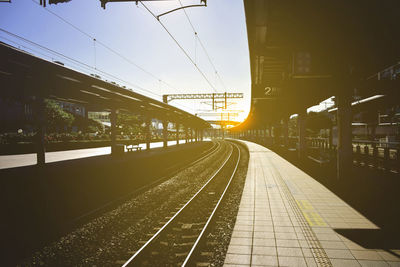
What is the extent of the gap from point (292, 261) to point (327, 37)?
7.74m

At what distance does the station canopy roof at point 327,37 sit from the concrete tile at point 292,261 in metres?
6.10

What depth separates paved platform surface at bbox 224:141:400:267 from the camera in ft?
14.6

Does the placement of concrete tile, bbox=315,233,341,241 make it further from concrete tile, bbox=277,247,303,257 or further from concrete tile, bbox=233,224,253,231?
concrete tile, bbox=233,224,253,231

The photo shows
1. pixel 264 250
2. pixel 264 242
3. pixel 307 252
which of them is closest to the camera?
pixel 307 252

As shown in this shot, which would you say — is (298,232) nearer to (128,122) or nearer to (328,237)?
(328,237)

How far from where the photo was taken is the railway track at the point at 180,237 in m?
4.57

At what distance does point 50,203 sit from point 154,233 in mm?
4957

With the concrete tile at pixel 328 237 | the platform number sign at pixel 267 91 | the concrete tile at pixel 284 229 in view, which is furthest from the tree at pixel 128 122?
the concrete tile at pixel 328 237

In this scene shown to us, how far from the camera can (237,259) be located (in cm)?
452

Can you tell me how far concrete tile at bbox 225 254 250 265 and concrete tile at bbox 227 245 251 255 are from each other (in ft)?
0.38

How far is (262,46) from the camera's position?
10.3 metres

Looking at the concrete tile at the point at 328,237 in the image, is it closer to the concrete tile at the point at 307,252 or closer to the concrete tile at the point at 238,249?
the concrete tile at the point at 307,252

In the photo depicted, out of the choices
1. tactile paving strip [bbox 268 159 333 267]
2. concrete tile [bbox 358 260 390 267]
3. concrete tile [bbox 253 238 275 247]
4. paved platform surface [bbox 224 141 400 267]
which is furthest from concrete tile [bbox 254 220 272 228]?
concrete tile [bbox 358 260 390 267]

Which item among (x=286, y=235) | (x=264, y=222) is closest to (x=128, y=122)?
(x=264, y=222)
